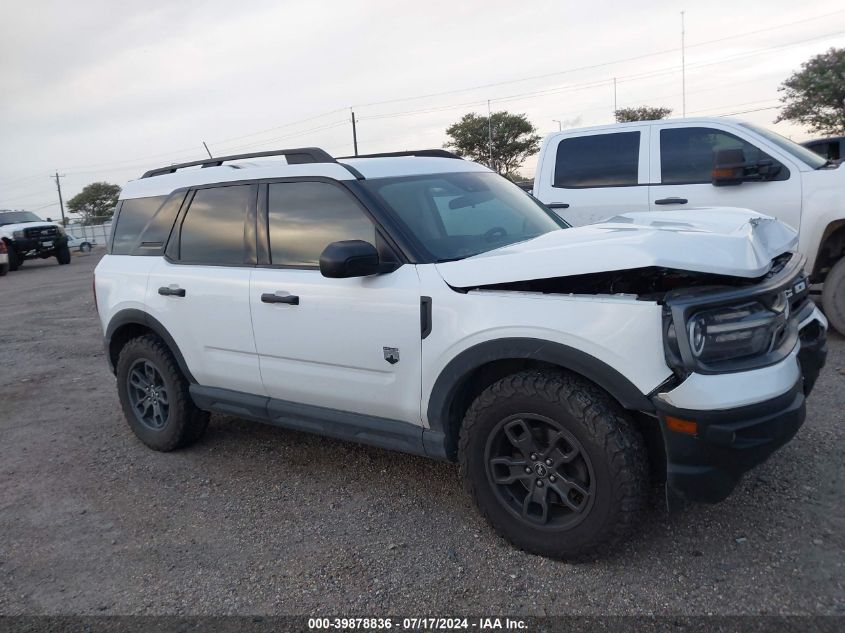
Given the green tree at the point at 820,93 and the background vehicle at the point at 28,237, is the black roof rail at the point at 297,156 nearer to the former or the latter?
the background vehicle at the point at 28,237

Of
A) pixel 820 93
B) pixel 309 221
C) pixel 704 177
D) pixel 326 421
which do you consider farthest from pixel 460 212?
pixel 820 93

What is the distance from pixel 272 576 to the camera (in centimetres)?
312

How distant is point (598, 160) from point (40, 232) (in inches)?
849

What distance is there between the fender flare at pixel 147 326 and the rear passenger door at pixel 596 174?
156 inches

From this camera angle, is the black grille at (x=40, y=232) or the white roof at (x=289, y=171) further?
the black grille at (x=40, y=232)

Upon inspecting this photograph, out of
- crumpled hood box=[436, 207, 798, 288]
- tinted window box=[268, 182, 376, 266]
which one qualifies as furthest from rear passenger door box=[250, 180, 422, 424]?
crumpled hood box=[436, 207, 798, 288]

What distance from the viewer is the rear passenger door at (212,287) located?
4.02 m

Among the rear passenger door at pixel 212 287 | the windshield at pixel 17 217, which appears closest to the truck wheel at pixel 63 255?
the windshield at pixel 17 217

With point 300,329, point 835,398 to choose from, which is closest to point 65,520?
point 300,329

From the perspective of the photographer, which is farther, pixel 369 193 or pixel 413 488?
pixel 413 488

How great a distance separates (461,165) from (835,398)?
2.90 meters

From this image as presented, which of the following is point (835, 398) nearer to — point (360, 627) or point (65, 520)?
point (360, 627)

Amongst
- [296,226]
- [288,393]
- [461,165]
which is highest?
[461,165]

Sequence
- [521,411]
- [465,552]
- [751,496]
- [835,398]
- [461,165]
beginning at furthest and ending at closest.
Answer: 1. [835,398]
2. [461,165]
3. [751,496]
4. [465,552]
5. [521,411]
